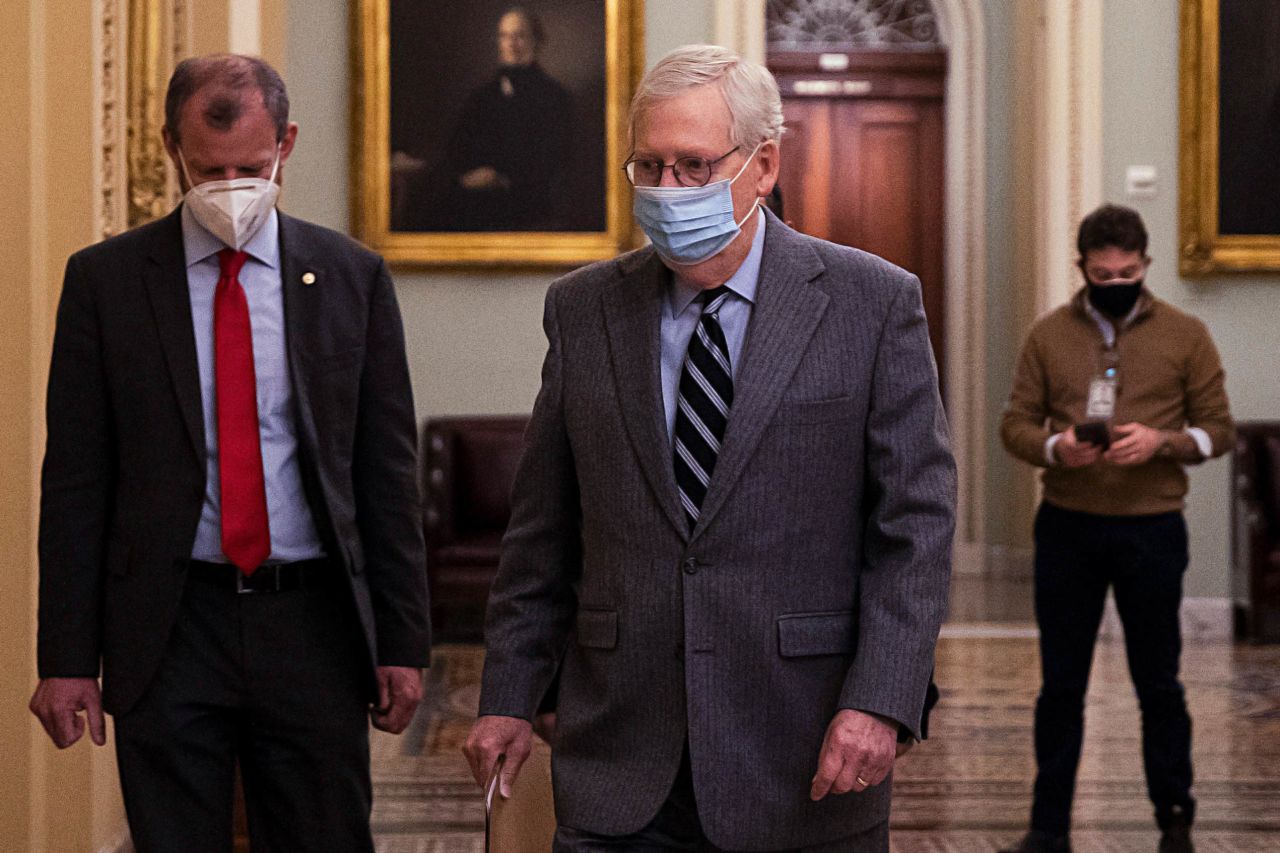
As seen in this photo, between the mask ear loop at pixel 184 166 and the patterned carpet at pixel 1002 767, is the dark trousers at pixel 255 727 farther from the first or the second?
the patterned carpet at pixel 1002 767

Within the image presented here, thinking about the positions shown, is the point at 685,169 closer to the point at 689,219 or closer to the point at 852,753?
the point at 689,219

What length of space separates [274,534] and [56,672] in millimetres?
445

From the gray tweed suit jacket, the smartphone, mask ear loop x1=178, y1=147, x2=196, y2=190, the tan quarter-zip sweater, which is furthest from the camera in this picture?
the tan quarter-zip sweater

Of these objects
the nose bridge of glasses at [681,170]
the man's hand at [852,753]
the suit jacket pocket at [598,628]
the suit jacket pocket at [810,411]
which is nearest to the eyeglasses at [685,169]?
the nose bridge of glasses at [681,170]

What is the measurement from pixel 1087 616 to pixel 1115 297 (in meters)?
0.99

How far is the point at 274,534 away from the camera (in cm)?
303

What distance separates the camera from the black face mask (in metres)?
5.30

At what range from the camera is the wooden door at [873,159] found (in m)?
13.4

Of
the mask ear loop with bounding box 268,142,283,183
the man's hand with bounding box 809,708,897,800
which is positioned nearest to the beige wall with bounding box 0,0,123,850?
the mask ear loop with bounding box 268,142,283,183

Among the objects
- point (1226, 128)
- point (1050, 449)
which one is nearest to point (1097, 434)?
point (1050, 449)

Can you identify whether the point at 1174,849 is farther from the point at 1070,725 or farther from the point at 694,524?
the point at 694,524

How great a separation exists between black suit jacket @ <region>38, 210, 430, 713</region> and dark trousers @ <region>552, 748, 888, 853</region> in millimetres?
784

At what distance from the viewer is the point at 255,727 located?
3.05 m

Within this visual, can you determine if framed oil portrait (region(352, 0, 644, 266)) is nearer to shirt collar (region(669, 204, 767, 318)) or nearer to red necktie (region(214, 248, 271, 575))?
red necktie (region(214, 248, 271, 575))
